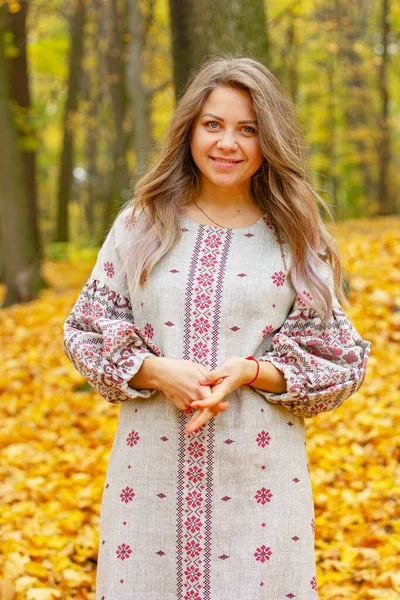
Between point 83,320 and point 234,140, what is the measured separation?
0.72 m

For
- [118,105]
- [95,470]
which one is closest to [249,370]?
[95,470]

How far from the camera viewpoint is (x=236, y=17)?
13.2 feet

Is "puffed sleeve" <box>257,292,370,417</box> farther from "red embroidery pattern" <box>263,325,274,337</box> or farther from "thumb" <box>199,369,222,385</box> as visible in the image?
"thumb" <box>199,369,222,385</box>

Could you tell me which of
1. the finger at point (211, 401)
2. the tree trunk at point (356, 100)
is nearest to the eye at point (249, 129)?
the finger at point (211, 401)

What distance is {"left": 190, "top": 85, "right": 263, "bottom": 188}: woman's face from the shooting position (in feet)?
7.41

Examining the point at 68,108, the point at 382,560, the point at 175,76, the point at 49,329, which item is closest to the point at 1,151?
the point at 49,329

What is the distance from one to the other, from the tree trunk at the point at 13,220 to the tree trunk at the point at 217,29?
5.81 metres

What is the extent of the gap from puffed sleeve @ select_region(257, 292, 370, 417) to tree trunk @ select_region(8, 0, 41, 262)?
8.64 meters

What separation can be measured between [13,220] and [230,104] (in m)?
8.12

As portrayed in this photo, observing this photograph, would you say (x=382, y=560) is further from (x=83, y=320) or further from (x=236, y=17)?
(x=236, y=17)

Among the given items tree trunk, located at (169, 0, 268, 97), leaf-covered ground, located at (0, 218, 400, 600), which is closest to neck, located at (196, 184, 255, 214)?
leaf-covered ground, located at (0, 218, 400, 600)

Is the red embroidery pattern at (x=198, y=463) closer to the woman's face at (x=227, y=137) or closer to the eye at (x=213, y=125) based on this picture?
the woman's face at (x=227, y=137)

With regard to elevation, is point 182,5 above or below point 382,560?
above

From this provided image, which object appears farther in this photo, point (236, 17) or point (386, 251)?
point (386, 251)
